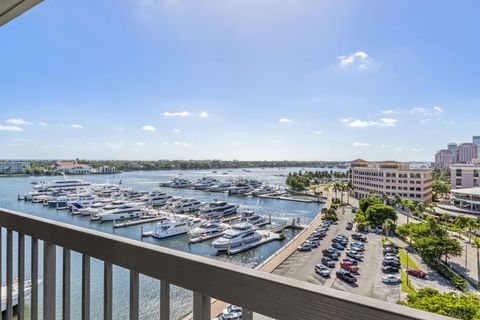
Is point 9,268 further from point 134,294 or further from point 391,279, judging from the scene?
point 391,279

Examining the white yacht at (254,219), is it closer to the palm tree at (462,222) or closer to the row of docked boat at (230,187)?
the palm tree at (462,222)

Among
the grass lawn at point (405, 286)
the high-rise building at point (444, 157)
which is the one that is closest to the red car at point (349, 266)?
the grass lawn at point (405, 286)

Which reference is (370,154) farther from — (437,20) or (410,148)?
(437,20)

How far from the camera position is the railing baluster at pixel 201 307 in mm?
479

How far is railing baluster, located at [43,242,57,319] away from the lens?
2.52ft

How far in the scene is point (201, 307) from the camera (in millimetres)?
478

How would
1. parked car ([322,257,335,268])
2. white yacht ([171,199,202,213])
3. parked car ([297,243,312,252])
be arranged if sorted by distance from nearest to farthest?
1. parked car ([322,257,335,268])
2. parked car ([297,243,312,252])
3. white yacht ([171,199,202,213])

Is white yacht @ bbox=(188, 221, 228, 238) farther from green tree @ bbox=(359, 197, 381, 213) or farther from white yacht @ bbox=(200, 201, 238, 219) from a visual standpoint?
green tree @ bbox=(359, 197, 381, 213)

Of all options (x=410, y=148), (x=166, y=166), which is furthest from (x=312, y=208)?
(x=166, y=166)

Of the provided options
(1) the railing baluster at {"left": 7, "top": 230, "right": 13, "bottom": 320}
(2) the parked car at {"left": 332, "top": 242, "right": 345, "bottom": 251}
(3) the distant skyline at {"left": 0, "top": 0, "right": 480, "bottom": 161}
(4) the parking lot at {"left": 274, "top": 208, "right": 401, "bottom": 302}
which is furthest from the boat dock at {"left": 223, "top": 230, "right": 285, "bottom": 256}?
(1) the railing baluster at {"left": 7, "top": 230, "right": 13, "bottom": 320}

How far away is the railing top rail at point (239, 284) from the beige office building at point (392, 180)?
1007 centimetres

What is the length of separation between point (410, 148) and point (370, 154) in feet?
1.69

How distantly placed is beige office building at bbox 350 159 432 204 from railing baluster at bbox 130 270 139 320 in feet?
33.1

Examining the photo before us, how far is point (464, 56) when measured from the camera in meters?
2.14
